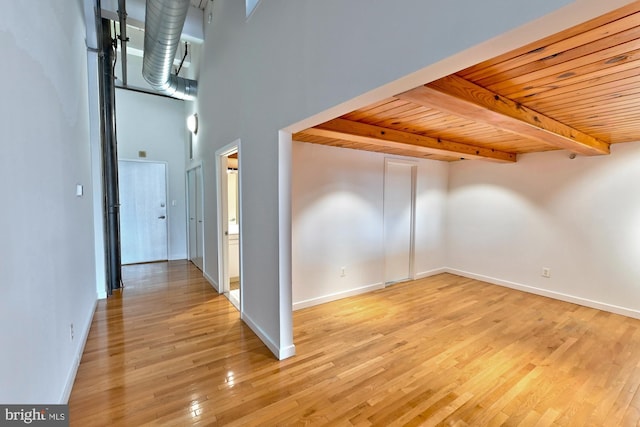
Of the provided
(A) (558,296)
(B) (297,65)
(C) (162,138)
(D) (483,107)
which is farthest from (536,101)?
(C) (162,138)

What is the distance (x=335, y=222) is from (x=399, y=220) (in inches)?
56.8

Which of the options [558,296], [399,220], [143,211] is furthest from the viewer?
[143,211]

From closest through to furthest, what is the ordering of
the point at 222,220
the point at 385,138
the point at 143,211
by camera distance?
the point at 385,138 → the point at 222,220 → the point at 143,211

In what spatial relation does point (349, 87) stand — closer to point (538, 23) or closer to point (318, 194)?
point (538, 23)

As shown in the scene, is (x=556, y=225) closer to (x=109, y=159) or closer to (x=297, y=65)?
(x=297, y=65)

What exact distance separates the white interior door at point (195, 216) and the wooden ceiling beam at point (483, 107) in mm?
4273

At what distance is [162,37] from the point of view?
3.00 m

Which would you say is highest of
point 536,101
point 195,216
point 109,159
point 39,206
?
point 536,101

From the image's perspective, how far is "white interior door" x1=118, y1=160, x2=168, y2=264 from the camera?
568cm

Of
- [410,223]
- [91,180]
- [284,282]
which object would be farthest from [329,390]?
[91,180]

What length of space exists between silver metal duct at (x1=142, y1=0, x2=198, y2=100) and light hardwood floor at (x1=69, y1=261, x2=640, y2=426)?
3.15m

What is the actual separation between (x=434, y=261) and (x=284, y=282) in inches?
143

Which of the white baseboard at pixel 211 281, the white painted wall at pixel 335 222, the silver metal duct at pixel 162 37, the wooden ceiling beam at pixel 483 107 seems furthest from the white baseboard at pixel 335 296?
the silver metal duct at pixel 162 37

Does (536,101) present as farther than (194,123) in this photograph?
No
